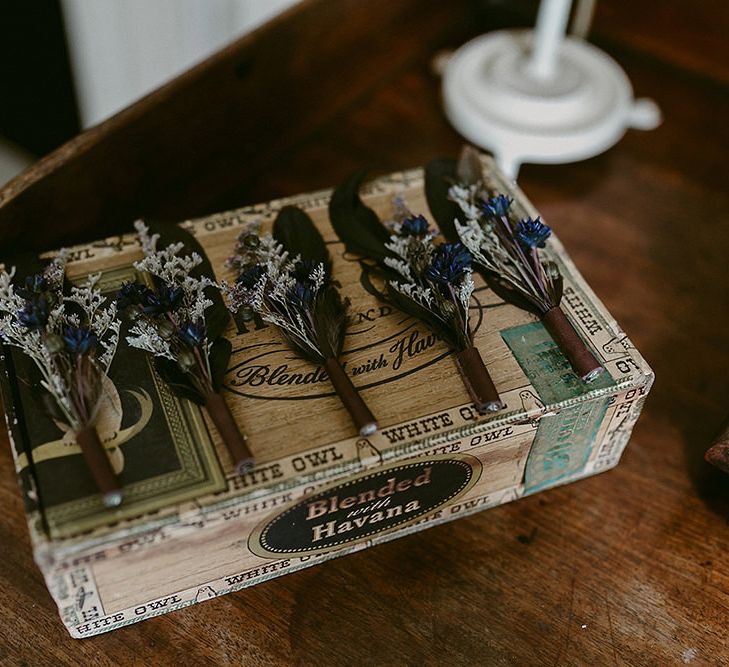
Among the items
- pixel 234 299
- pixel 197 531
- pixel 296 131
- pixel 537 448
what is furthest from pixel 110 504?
pixel 296 131

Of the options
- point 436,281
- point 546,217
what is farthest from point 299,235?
point 546,217

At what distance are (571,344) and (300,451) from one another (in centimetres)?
27

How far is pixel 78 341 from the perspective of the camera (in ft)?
2.45

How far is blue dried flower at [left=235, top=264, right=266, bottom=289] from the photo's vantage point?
0.82 m

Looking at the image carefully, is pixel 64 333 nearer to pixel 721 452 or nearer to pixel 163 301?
pixel 163 301

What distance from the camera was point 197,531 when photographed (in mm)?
711

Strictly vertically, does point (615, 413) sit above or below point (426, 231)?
below

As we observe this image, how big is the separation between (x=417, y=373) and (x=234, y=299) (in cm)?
19

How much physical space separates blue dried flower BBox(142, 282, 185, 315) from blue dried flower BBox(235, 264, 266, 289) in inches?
2.4

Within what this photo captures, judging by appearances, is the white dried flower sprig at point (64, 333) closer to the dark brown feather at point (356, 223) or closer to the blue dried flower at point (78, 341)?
the blue dried flower at point (78, 341)

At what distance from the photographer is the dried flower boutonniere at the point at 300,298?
2.52 feet

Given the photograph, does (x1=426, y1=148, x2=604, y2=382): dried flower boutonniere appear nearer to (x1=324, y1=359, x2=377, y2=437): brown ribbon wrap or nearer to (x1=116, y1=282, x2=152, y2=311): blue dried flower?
(x1=324, y1=359, x2=377, y2=437): brown ribbon wrap

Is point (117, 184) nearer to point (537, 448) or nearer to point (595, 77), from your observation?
point (537, 448)

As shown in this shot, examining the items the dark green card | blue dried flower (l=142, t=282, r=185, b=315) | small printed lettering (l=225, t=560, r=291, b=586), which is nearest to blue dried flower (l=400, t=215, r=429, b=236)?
the dark green card
